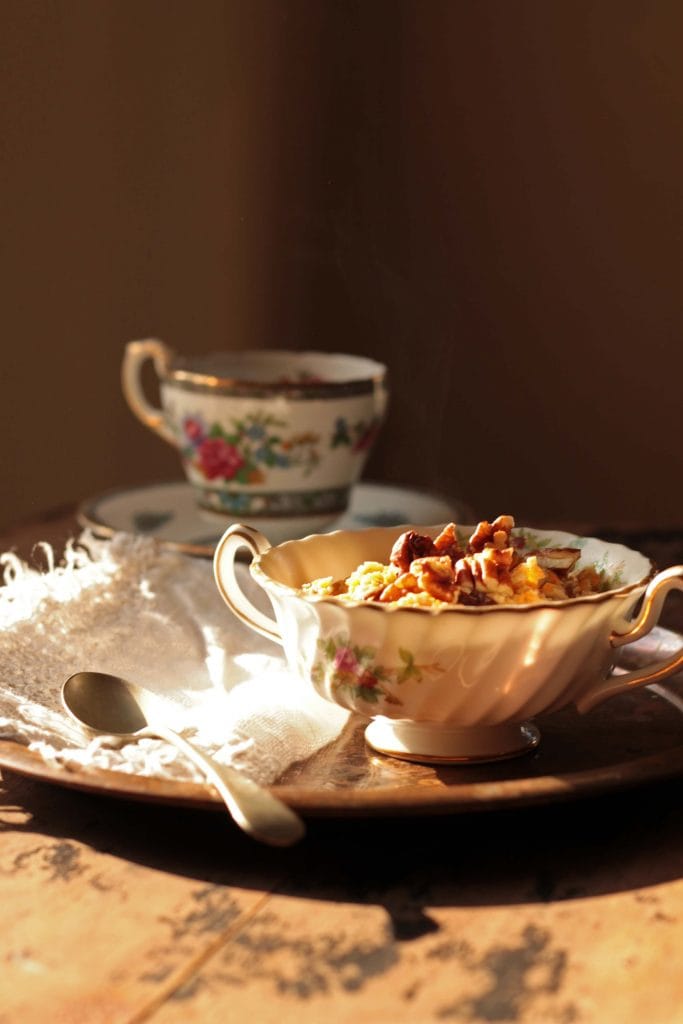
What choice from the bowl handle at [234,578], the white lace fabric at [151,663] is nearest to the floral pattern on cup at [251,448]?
the white lace fabric at [151,663]

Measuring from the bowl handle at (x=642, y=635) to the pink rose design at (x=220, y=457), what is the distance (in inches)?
18.3

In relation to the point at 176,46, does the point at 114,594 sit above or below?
below

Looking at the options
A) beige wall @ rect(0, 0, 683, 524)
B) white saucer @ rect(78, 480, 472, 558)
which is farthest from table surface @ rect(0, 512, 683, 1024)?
A: beige wall @ rect(0, 0, 683, 524)

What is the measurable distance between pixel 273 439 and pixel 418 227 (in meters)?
0.74

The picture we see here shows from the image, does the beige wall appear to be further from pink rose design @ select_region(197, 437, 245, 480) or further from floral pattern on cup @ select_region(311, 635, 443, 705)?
floral pattern on cup @ select_region(311, 635, 443, 705)

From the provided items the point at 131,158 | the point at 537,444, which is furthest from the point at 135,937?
the point at 537,444

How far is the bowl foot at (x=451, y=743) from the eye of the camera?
1.97ft

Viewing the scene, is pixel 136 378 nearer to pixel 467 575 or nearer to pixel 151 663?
pixel 151 663

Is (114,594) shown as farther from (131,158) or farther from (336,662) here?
(131,158)

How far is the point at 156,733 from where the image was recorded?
0.59 metres

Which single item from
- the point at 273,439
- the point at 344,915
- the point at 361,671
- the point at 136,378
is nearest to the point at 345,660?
the point at 361,671

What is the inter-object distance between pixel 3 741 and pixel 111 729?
5 cm

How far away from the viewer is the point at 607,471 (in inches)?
63.9

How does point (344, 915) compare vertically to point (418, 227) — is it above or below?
below
